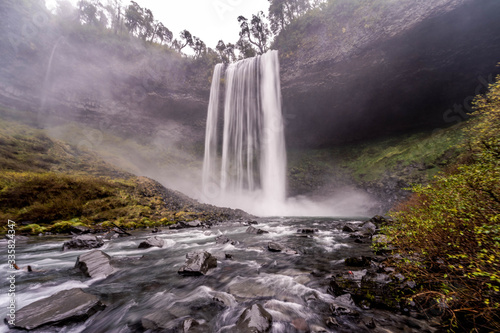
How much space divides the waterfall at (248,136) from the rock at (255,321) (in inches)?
999

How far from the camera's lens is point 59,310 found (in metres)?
2.76

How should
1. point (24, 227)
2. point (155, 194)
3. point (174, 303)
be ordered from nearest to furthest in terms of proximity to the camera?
1. point (174, 303)
2. point (24, 227)
3. point (155, 194)

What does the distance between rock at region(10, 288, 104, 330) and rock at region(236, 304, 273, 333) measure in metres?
2.40

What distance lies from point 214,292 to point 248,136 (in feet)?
95.4

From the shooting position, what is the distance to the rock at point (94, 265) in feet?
14.7

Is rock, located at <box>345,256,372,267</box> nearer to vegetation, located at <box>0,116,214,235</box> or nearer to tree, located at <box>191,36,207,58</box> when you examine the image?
vegetation, located at <box>0,116,214,235</box>

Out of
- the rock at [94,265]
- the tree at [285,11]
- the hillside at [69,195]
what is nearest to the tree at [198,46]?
the tree at [285,11]

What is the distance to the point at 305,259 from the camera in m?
5.46

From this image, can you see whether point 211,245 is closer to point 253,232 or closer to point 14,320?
point 253,232

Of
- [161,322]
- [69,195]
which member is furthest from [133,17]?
[161,322]

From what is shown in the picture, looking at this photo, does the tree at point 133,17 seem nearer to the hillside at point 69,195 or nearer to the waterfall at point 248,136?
the waterfall at point 248,136

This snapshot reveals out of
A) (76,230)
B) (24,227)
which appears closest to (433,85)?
(76,230)

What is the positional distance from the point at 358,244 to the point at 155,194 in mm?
14769

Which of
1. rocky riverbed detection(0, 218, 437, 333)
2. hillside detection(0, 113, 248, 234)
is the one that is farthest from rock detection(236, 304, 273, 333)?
hillside detection(0, 113, 248, 234)
